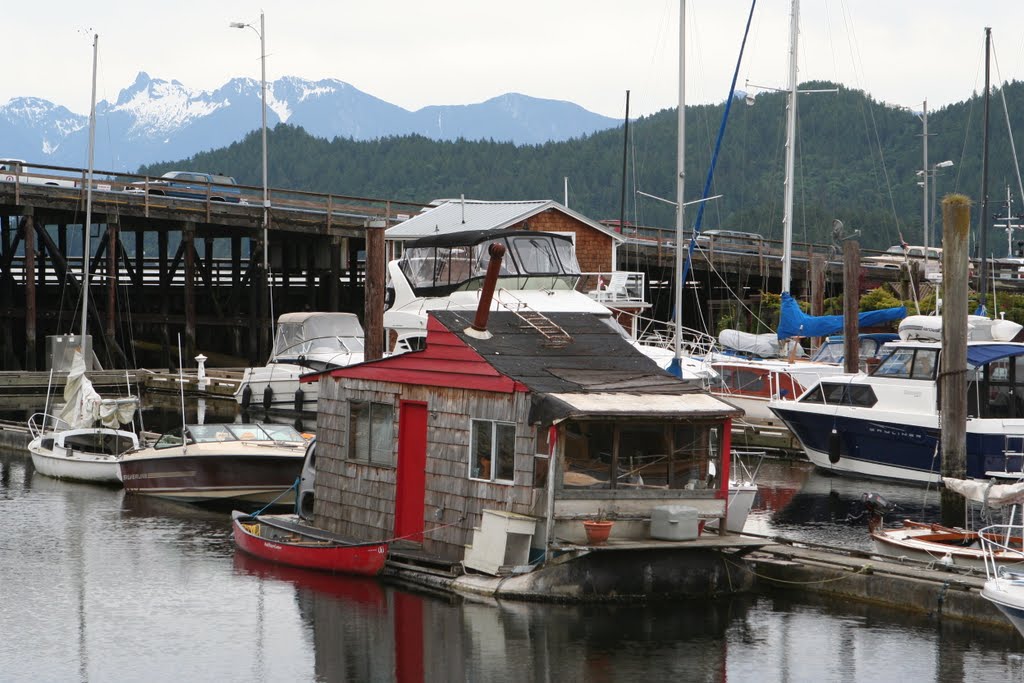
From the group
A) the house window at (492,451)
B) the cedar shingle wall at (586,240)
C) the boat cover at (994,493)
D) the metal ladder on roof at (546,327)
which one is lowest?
the boat cover at (994,493)

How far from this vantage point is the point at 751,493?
65.0ft

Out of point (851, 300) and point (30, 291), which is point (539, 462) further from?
point (30, 291)

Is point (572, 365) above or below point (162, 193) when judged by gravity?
below

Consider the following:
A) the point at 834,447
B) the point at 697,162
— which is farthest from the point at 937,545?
the point at 697,162

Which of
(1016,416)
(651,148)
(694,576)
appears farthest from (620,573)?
(651,148)

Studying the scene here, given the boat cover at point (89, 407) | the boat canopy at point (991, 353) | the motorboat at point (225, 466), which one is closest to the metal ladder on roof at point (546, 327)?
the motorboat at point (225, 466)

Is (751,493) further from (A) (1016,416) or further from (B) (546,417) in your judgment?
(A) (1016,416)

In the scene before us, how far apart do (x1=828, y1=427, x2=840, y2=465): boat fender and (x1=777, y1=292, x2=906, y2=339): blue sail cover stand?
8597 millimetres

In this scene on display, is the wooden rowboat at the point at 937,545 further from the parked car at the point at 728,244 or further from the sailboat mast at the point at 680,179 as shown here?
the parked car at the point at 728,244

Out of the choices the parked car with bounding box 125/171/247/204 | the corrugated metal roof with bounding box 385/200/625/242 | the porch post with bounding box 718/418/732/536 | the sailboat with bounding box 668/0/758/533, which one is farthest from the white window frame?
the parked car with bounding box 125/171/247/204

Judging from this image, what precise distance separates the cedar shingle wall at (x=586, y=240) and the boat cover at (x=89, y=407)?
636 inches

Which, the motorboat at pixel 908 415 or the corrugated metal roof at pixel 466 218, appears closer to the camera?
the motorboat at pixel 908 415

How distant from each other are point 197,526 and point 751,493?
33.4 ft

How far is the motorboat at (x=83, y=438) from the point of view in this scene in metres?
29.4
